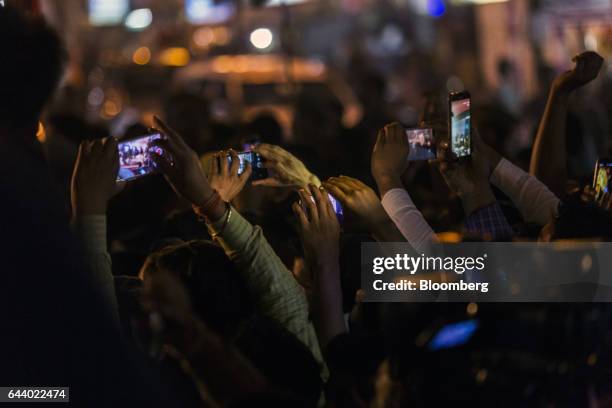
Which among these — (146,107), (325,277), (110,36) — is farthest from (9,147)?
(110,36)

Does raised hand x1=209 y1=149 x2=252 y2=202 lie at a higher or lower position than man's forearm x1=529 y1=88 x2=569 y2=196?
higher

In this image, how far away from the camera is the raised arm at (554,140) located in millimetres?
4676

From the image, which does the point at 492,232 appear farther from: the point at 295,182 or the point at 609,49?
the point at 609,49

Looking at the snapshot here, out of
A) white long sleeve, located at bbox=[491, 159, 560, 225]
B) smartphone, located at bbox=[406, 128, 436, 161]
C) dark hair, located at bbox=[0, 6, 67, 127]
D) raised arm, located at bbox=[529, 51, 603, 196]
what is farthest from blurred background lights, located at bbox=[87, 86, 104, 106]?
dark hair, located at bbox=[0, 6, 67, 127]

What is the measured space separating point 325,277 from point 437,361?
850 mm

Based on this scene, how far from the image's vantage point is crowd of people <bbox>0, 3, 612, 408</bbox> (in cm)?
186

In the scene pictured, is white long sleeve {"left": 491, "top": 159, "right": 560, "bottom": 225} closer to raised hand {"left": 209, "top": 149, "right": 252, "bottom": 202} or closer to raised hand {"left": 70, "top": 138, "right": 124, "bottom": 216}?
raised hand {"left": 209, "top": 149, "right": 252, "bottom": 202}

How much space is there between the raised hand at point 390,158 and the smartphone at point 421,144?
0.16 metres

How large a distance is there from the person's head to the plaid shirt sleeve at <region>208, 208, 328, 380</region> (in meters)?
0.07

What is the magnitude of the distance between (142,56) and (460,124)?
21743 millimetres

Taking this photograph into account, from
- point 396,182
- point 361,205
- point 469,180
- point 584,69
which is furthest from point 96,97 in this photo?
point 361,205

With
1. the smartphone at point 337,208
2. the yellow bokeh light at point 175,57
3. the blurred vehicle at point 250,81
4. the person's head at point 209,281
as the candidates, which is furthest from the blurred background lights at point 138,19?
the person's head at point 209,281

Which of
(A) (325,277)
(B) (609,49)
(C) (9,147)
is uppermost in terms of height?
(C) (9,147)

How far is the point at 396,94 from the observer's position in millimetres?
28344
